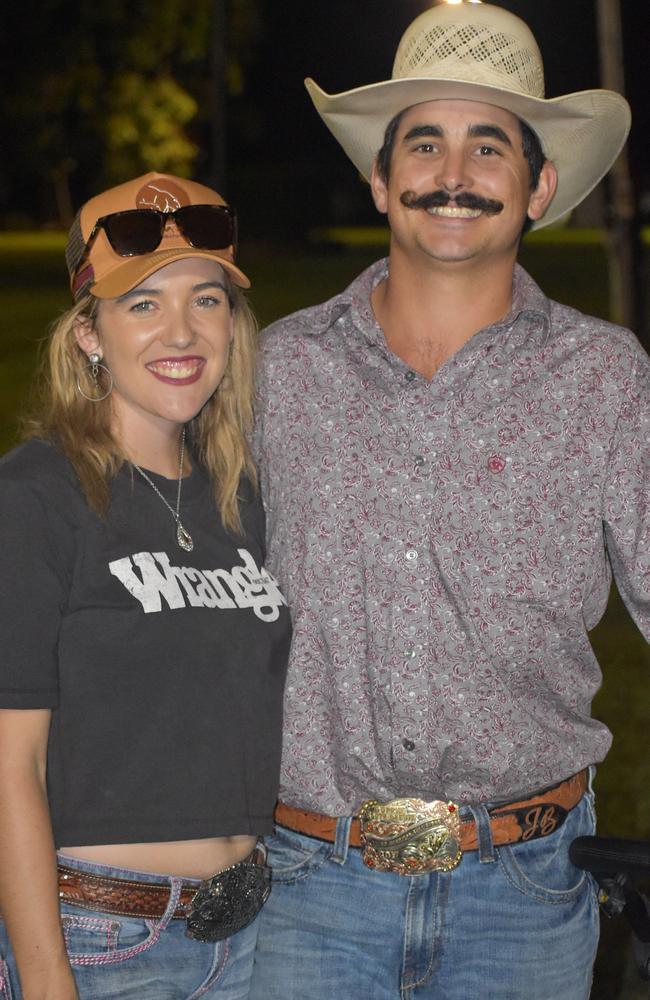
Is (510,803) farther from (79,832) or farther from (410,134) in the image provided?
(410,134)

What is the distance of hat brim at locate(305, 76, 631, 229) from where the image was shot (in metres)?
3.44

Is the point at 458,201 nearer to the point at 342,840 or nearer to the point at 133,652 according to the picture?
the point at 133,652

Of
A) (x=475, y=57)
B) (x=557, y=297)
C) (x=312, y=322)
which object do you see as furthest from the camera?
(x=557, y=297)

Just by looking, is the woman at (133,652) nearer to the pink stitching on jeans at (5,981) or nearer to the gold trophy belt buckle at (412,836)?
the pink stitching on jeans at (5,981)

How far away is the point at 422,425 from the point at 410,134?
75 centimetres

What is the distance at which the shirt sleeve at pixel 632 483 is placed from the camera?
317cm

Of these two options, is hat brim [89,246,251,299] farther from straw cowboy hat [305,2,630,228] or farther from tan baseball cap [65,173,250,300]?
straw cowboy hat [305,2,630,228]

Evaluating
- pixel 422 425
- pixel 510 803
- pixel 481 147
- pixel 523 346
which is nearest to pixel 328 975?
pixel 510 803

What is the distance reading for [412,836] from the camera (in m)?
3.21

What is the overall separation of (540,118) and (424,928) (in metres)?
1.90

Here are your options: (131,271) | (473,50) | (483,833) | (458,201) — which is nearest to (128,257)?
(131,271)

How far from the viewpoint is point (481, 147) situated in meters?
3.45

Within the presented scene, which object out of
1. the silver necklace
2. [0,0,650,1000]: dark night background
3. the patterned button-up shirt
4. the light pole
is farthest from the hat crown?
the light pole

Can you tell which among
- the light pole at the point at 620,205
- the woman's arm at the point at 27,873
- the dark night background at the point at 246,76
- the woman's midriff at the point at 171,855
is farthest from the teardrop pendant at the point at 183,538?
the dark night background at the point at 246,76
